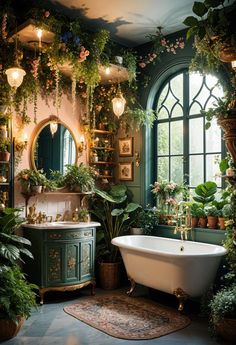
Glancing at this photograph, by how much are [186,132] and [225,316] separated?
2752 millimetres

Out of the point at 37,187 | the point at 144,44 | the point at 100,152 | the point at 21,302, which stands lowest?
the point at 21,302

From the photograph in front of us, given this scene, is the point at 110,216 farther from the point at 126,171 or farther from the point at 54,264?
the point at 54,264

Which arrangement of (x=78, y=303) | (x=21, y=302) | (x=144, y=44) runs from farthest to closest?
(x=144, y=44) → (x=78, y=303) → (x=21, y=302)

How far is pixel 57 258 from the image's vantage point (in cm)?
488

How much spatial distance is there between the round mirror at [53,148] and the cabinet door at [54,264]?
112cm

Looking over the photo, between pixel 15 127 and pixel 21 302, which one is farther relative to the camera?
pixel 15 127

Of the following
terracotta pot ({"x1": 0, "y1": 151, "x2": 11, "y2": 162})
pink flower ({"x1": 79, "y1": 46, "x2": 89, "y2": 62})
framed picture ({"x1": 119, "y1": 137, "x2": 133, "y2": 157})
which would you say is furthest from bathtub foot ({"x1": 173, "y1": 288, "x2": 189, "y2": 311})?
pink flower ({"x1": 79, "y1": 46, "x2": 89, "y2": 62})

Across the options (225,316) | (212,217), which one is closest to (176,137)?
(212,217)

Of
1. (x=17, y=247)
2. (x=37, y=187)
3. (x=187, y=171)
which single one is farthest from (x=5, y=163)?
(x=187, y=171)

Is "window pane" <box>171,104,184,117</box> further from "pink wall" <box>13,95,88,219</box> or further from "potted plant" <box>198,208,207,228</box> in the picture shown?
"potted plant" <box>198,208,207,228</box>

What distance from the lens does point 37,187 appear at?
16.6 feet

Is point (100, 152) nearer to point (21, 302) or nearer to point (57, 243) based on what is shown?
point (57, 243)

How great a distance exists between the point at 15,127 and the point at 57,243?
161 cm

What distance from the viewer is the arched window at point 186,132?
211 inches
